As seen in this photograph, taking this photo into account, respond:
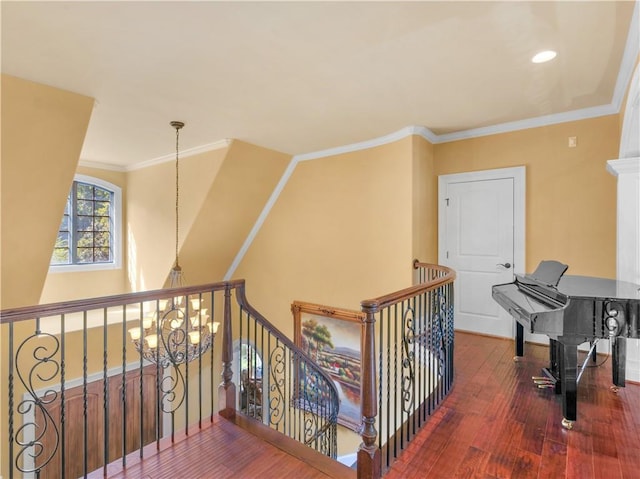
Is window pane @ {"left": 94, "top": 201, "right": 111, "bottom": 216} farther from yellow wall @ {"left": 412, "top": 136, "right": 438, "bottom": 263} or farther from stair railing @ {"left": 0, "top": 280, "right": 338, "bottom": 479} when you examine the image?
yellow wall @ {"left": 412, "top": 136, "right": 438, "bottom": 263}

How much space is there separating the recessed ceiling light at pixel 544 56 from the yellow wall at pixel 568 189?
1.53 metres

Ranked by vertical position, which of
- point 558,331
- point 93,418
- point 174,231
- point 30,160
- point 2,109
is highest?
point 2,109

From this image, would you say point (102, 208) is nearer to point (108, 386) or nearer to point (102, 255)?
point (102, 255)

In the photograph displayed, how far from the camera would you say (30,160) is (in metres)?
3.18

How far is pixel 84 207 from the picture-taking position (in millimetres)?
6051

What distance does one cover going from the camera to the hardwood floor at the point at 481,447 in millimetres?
1923

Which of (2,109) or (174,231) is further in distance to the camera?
(174,231)

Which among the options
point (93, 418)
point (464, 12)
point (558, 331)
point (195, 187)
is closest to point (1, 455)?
point (93, 418)

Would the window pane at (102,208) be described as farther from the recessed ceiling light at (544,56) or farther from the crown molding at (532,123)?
the recessed ceiling light at (544,56)

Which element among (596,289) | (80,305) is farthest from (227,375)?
(596,289)

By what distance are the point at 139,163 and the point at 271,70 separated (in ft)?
13.7

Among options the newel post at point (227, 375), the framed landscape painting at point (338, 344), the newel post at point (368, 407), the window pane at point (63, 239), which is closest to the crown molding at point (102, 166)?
the window pane at point (63, 239)

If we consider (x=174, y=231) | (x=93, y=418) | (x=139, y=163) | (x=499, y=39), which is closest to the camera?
(x=499, y=39)

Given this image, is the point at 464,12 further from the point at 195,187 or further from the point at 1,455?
the point at 1,455
